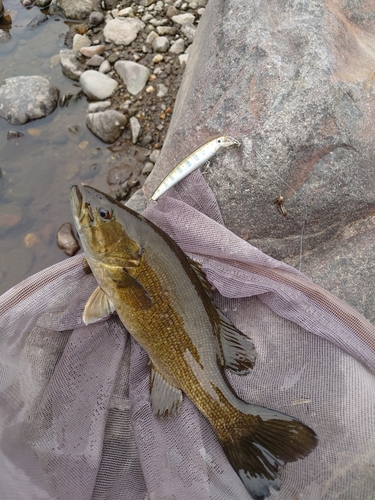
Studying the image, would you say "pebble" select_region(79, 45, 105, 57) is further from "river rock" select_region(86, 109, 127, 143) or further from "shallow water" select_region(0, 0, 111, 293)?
"river rock" select_region(86, 109, 127, 143)

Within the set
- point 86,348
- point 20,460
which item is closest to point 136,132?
point 86,348

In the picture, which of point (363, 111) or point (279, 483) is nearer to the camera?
point (279, 483)

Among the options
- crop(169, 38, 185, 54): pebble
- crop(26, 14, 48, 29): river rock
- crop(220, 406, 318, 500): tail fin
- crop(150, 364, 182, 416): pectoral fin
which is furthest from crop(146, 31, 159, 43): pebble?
crop(220, 406, 318, 500): tail fin

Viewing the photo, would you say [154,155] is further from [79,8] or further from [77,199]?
[79,8]

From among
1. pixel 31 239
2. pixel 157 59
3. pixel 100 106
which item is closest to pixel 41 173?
pixel 31 239

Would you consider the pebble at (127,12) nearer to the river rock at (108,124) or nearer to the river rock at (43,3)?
the river rock at (43,3)

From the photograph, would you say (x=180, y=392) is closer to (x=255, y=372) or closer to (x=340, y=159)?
(x=255, y=372)
